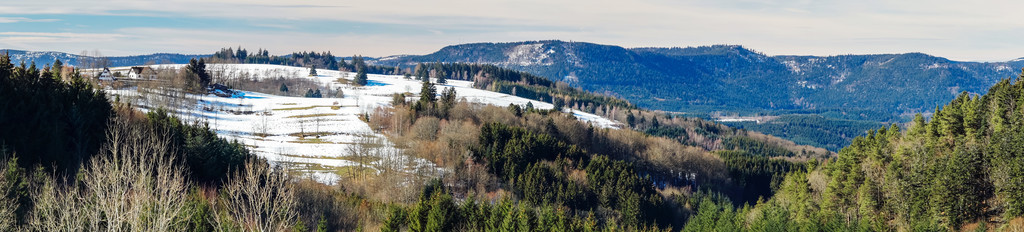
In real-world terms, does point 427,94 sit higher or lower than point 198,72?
lower

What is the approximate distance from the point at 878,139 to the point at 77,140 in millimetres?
91053

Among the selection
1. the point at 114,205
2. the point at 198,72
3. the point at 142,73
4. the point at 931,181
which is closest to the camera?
the point at 114,205

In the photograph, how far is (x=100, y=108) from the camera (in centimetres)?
6303

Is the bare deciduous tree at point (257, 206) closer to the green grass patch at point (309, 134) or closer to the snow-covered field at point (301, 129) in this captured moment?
the snow-covered field at point (301, 129)

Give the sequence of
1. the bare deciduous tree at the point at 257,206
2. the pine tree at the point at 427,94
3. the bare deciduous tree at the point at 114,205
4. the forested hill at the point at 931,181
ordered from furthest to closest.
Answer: the pine tree at the point at 427,94, the forested hill at the point at 931,181, the bare deciduous tree at the point at 257,206, the bare deciduous tree at the point at 114,205

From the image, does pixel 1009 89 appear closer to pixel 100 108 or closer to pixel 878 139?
pixel 878 139

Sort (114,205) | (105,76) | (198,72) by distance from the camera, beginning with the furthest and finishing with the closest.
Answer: (198,72), (105,76), (114,205)

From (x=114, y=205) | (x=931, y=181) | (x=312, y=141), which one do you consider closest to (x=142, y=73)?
(x=312, y=141)

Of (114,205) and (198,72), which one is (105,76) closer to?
(198,72)

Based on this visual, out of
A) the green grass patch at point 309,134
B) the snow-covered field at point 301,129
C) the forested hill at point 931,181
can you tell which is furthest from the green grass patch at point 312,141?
the forested hill at point 931,181

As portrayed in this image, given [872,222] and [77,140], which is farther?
[872,222]

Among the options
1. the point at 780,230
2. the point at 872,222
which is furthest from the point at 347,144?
the point at 872,222

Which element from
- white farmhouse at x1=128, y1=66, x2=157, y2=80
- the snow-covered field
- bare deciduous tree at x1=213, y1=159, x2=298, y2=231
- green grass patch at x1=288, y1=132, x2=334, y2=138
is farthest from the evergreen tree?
bare deciduous tree at x1=213, y1=159, x2=298, y2=231

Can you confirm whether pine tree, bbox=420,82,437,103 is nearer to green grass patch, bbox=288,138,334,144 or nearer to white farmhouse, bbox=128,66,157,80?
green grass patch, bbox=288,138,334,144
